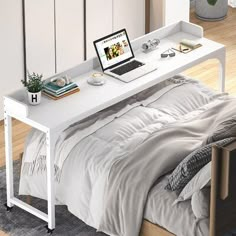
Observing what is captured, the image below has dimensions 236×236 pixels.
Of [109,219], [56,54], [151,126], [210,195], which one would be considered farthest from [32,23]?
[210,195]

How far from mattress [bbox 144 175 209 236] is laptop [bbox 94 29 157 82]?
1081 millimetres

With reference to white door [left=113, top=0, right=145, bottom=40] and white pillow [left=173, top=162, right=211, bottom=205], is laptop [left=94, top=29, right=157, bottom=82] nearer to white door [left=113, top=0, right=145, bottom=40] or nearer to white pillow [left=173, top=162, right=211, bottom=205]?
white pillow [left=173, top=162, right=211, bottom=205]

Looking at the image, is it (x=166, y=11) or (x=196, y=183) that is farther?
(x=166, y=11)

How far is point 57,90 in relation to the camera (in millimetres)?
5590

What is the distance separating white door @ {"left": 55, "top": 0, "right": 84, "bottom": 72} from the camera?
692 cm

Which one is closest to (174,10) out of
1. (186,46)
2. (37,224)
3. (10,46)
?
(186,46)

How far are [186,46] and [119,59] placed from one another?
567 mm

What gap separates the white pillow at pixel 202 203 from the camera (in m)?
4.72

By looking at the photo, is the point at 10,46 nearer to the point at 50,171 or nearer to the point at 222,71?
the point at 222,71

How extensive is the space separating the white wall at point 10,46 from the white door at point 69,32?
14.4 inches

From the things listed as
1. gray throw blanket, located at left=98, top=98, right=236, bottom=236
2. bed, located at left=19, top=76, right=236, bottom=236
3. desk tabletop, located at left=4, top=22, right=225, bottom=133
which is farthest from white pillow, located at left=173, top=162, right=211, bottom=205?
desk tabletop, located at left=4, top=22, right=225, bottom=133

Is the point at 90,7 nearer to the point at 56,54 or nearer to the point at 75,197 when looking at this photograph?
the point at 56,54

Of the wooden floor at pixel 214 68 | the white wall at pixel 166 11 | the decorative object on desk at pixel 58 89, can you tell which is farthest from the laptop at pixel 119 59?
the white wall at pixel 166 11

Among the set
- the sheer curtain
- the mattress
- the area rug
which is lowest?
the area rug
